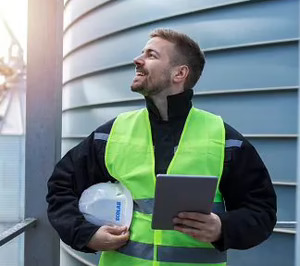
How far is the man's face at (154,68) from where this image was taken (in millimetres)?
1603

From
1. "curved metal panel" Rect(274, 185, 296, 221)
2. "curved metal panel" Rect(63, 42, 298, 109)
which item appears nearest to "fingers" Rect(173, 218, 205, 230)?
"curved metal panel" Rect(274, 185, 296, 221)

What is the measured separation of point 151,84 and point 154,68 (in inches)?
2.2

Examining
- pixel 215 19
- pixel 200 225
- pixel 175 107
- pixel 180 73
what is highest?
pixel 215 19

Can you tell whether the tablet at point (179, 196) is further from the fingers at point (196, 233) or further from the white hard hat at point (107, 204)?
the white hard hat at point (107, 204)

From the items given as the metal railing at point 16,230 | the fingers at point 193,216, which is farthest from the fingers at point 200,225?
the metal railing at point 16,230

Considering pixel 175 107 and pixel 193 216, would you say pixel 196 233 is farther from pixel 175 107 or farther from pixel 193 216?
pixel 175 107

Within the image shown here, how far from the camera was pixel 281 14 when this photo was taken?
2711 millimetres

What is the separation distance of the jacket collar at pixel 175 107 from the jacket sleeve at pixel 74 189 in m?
0.20

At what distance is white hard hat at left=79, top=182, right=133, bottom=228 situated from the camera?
1544 millimetres

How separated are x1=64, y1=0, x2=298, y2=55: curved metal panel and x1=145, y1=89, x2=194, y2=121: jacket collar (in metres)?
1.27

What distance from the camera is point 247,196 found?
1.55 meters

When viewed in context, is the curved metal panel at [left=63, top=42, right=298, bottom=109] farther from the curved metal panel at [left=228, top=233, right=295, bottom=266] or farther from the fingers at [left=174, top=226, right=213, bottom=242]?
the fingers at [left=174, top=226, right=213, bottom=242]

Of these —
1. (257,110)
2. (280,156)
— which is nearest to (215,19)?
(257,110)

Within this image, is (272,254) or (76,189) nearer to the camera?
(76,189)
